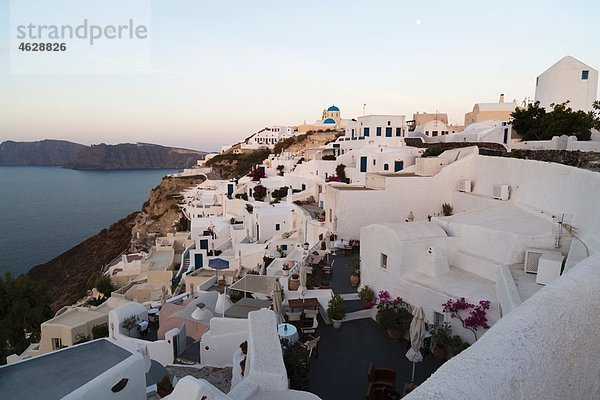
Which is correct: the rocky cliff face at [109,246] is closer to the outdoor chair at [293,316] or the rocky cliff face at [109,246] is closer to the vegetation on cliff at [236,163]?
the vegetation on cliff at [236,163]

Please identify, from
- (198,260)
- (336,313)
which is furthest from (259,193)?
(336,313)

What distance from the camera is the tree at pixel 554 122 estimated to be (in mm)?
22473

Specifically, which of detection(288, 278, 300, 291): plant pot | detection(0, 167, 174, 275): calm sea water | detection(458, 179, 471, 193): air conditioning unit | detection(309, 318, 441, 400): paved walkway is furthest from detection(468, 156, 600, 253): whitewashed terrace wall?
detection(0, 167, 174, 275): calm sea water

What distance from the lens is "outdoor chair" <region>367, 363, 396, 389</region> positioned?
6.78 metres

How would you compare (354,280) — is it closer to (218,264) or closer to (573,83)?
(218,264)

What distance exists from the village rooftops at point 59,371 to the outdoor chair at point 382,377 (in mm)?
4576

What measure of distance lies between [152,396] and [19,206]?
386ft

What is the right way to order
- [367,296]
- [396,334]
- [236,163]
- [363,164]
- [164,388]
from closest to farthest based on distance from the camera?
[164,388] → [396,334] → [367,296] → [363,164] → [236,163]

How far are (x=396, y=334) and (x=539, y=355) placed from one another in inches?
281

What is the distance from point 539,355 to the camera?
7.88 ft

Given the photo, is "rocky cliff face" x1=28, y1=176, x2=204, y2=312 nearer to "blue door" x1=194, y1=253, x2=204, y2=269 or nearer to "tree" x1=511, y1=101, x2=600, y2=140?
"blue door" x1=194, y1=253, x2=204, y2=269

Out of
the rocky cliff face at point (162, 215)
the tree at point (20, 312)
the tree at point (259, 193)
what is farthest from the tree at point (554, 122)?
the rocky cliff face at point (162, 215)

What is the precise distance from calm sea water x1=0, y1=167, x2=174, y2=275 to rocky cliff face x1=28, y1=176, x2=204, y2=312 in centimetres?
731

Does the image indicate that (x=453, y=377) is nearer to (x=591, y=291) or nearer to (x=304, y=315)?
(x=591, y=291)
